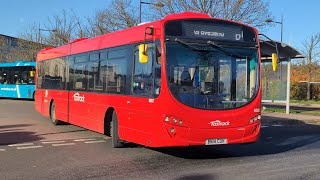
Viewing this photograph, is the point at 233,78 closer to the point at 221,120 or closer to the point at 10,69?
the point at 221,120

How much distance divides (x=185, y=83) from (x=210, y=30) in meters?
1.35

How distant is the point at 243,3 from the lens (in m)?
27.7

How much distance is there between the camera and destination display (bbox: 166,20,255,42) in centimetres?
955

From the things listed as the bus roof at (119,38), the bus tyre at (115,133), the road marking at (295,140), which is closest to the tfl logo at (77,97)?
the bus roof at (119,38)

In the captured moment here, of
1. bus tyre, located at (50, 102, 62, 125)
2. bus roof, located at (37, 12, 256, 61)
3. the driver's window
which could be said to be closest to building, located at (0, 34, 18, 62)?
bus tyre, located at (50, 102, 62, 125)

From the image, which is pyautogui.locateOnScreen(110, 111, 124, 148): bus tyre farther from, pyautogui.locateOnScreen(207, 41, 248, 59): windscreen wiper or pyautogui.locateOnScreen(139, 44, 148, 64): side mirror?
pyautogui.locateOnScreen(207, 41, 248, 59): windscreen wiper

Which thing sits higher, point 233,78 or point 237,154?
point 233,78

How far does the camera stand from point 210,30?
983cm

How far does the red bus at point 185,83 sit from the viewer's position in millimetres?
9281

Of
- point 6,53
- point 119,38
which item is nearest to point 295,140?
point 119,38

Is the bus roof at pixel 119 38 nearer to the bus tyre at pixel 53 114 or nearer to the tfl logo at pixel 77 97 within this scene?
the tfl logo at pixel 77 97

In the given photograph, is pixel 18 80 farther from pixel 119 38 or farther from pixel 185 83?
pixel 185 83

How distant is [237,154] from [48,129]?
7456 millimetres

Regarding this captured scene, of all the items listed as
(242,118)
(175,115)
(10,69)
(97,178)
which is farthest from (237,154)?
(10,69)
